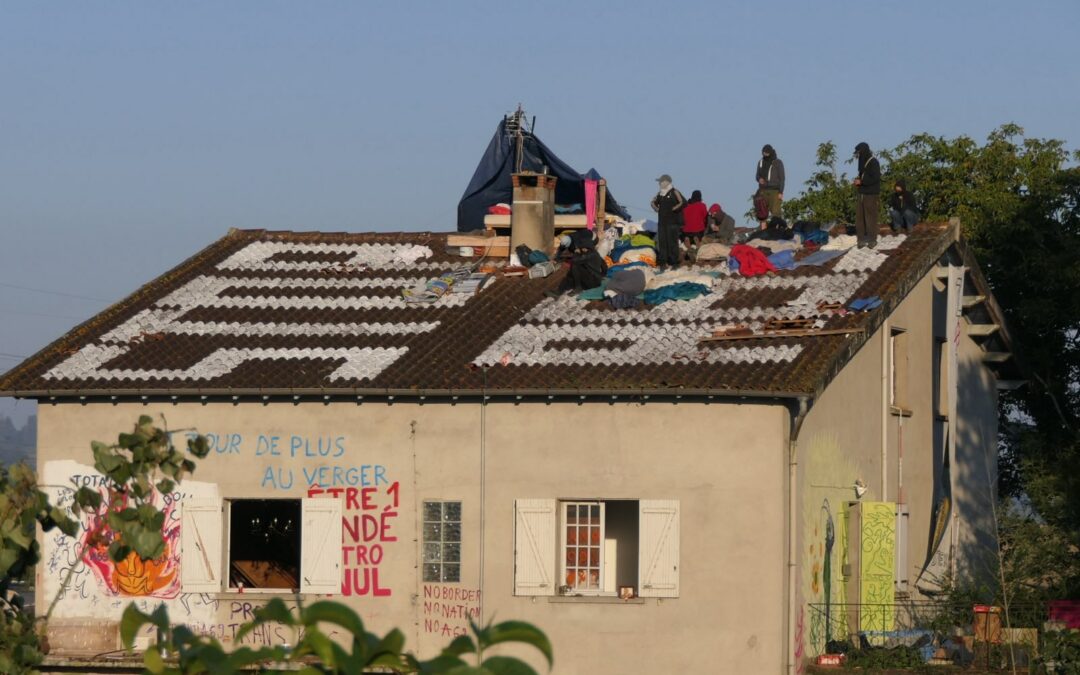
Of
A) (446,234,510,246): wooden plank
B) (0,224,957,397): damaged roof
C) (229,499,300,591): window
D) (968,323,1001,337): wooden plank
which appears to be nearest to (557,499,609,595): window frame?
(0,224,957,397): damaged roof

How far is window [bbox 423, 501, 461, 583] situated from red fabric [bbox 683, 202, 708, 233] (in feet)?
22.2

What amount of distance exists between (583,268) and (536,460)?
3.93 m

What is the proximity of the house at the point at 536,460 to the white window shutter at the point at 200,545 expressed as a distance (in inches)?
1.0

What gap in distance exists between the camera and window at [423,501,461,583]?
2053 cm

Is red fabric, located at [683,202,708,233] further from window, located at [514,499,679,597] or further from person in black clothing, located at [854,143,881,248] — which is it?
window, located at [514,499,679,597]

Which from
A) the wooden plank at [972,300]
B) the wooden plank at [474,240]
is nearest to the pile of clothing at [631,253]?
the wooden plank at [474,240]

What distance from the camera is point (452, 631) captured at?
2025 centimetres

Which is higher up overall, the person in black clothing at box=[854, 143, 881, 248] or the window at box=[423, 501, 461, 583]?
the person in black clothing at box=[854, 143, 881, 248]

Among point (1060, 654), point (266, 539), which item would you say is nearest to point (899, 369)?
point (1060, 654)

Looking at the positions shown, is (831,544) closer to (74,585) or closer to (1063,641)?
(1063,641)

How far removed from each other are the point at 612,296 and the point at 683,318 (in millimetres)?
1212

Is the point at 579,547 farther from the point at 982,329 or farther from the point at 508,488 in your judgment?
the point at 982,329

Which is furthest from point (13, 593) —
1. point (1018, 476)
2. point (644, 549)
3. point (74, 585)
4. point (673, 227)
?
point (1018, 476)

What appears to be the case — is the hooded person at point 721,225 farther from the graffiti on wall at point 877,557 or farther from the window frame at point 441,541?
the window frame at point 441,541
